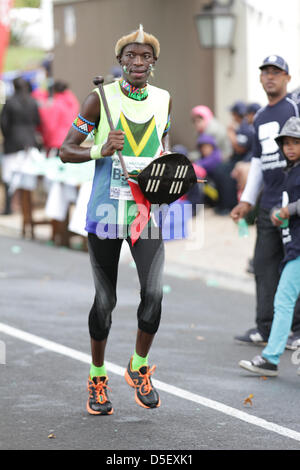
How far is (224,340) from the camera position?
8.21 meters

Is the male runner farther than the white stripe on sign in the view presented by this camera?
No

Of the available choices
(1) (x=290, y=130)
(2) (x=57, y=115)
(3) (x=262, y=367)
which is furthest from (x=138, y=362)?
(2) (x=57, y=115)

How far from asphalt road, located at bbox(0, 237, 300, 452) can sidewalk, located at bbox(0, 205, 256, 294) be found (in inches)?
30.8

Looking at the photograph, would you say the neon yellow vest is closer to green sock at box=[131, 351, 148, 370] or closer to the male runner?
the male runner

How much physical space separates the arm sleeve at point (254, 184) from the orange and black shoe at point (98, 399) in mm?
2459

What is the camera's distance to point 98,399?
18.7ft

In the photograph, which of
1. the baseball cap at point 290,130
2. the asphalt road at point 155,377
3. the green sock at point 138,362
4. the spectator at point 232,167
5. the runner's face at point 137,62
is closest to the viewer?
the asphalt road at point 155,377

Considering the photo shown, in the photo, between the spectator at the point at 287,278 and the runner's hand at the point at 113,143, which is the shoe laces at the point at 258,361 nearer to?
the spectator at the point at 287,278

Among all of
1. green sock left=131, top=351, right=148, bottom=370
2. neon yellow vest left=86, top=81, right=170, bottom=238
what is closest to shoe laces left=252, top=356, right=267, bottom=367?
green sock left=131, top=351, right=148, bottom=370

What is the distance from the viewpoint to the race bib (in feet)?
17.8

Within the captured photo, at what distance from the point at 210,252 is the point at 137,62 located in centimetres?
803

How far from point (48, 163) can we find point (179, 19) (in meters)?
6.50

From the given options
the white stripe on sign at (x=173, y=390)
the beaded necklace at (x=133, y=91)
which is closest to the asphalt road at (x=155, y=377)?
the white stripe on sign at (x=173, y=390)

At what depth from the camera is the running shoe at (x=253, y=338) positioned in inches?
313
